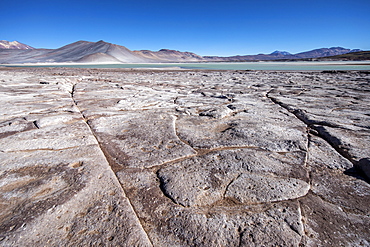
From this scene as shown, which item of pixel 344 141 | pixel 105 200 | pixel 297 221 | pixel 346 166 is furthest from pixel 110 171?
pixel 344 141

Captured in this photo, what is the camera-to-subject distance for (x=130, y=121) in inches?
90.9

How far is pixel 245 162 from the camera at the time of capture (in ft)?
4.56

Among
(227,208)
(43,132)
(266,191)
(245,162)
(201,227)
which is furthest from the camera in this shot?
(43,132)

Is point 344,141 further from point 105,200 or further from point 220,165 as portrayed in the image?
point 105,200

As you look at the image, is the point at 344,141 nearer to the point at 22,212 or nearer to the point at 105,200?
the point at 105,200

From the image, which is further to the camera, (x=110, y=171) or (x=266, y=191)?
(x=110, y=171)

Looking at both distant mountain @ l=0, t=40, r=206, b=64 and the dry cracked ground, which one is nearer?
the dry cracked ground

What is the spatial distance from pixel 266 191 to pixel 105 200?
843 millimetres

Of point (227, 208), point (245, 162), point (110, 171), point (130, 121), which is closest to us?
point (227, 208)

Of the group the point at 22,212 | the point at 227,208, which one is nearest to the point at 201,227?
the point at 227,208

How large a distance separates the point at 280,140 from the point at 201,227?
1184mm

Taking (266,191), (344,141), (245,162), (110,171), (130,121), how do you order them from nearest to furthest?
(266,191)
(110,171)
(245,162)
(344,141)
(130,121)

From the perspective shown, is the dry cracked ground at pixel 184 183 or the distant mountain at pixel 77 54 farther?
the distant mountain at pixel 77 54

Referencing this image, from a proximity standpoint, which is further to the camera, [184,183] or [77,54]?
[77,54]
